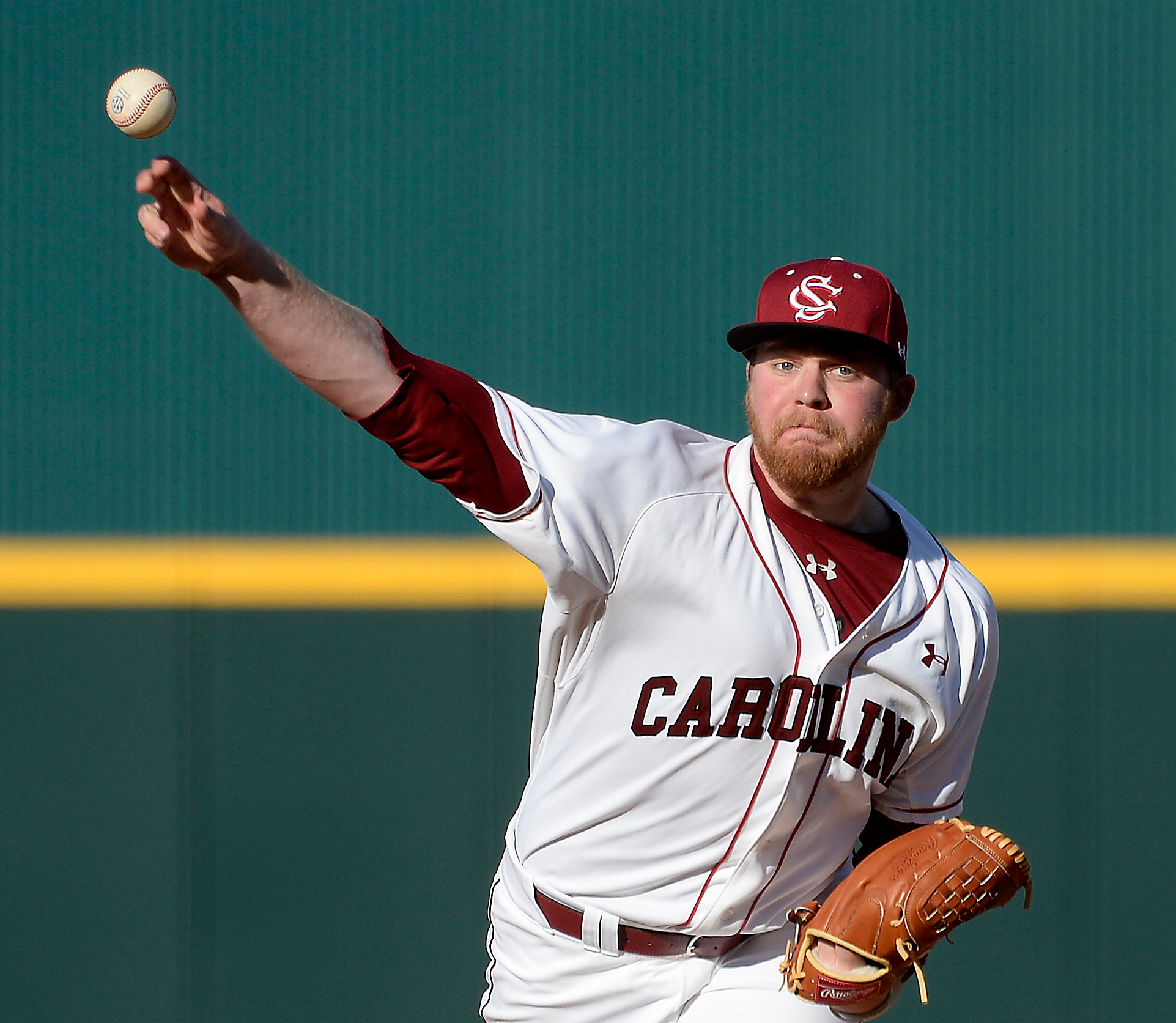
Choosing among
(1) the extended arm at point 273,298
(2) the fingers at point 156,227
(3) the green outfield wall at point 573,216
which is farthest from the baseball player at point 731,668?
(3) the green outfield wall at point 573,216

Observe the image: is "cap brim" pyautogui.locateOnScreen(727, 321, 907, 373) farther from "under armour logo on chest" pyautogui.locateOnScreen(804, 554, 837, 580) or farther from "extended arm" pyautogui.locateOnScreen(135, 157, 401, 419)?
"extended arm" pyautogui.locateOnScreen(135, 157, 401, 419)

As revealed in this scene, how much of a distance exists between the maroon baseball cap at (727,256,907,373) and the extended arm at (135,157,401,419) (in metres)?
0.57

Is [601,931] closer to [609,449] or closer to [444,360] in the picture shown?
[609,449]

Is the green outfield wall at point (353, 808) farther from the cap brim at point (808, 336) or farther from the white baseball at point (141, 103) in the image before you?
the white baseball at point (141, 103)

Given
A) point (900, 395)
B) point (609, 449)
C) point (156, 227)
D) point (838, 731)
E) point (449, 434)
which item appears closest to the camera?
point (156, 227)

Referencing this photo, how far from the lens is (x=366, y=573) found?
9.57 ft

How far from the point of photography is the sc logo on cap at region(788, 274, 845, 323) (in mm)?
1676

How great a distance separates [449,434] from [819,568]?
0.61 metres

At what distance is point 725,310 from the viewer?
2945 millimetres

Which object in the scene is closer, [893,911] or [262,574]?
[893,911]

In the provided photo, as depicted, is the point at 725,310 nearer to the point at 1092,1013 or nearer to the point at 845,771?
the point at 845,771

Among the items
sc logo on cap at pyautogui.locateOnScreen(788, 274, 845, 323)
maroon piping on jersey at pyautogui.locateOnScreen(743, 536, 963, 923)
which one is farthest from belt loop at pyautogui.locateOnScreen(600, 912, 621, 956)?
sc logo on cap at pyautogui.locateOnScreen(788, 274, 845, 323)

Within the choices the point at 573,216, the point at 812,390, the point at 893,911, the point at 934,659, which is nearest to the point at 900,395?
the point at 812,390

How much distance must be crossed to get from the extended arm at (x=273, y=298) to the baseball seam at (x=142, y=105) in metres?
0.20
